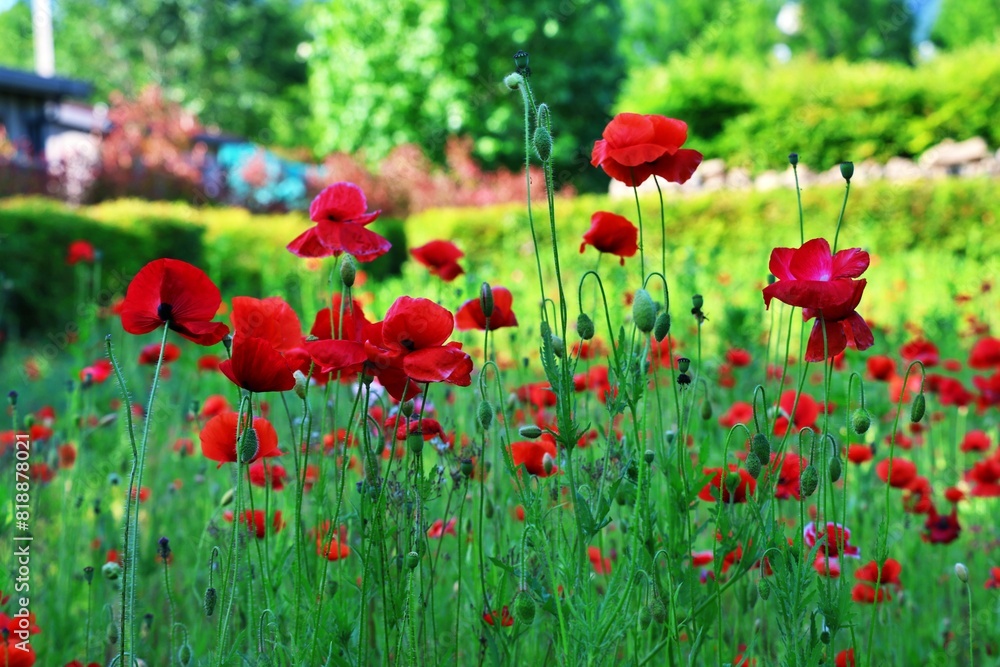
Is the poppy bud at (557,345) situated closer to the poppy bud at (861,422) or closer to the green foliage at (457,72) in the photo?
the poppy bud at (861,422)

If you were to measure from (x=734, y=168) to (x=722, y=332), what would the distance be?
32.6 ft

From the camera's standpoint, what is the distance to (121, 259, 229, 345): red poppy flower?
3.48ft

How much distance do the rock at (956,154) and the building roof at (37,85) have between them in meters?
13.9

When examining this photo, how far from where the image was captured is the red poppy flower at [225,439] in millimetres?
1233

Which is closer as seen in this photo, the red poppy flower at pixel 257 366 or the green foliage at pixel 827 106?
the red poppy flower at pixel 257 366

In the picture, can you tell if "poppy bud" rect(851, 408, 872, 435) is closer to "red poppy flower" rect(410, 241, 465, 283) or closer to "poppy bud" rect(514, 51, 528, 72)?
"poppy bud" rect(514, 51, 528, 72)

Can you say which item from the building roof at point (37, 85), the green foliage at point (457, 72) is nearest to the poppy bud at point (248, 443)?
the green foliage at point (457, 72)

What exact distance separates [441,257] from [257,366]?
29.8 inches

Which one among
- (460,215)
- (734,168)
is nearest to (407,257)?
(460,215)

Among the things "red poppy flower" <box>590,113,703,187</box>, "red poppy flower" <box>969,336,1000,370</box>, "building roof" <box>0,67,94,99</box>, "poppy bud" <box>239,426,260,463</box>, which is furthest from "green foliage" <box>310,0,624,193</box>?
"poppy bud" <box>239,426,260,463</box>

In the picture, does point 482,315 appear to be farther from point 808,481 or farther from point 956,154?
point 956,154

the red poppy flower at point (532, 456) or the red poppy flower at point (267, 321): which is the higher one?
the red poppy flower at point (267, 321)

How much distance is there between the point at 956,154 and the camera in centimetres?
1111

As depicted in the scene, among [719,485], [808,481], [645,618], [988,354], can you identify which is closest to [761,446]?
[808,481]
